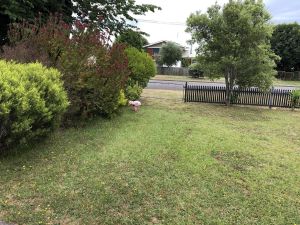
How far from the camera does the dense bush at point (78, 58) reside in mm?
7344

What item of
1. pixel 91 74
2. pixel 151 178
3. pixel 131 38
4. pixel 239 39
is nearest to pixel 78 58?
pixel 91 74

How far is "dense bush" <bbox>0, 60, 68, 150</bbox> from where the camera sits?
4760 mm

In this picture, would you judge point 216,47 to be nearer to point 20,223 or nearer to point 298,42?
point 20,223

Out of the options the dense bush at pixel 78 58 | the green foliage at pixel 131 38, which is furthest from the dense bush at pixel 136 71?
the dense bush at pixel 78 58

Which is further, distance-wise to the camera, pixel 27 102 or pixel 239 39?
pixel 239 39

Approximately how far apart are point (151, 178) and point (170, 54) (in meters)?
40.3

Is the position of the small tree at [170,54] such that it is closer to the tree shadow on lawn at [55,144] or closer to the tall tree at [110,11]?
the tall tree at [110,11]

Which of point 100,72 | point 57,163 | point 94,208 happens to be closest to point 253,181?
point 94,208

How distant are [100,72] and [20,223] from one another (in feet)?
16.1

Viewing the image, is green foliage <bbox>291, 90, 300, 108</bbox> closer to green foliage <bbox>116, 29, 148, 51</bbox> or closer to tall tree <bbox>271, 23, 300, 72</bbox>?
green foliage <bbox>116, 29, 148, 51</bbox>

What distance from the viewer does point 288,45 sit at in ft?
136

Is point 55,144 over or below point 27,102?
below

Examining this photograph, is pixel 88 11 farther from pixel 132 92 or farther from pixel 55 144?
pixel 55 144

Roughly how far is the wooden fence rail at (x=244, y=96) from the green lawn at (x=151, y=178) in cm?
633
